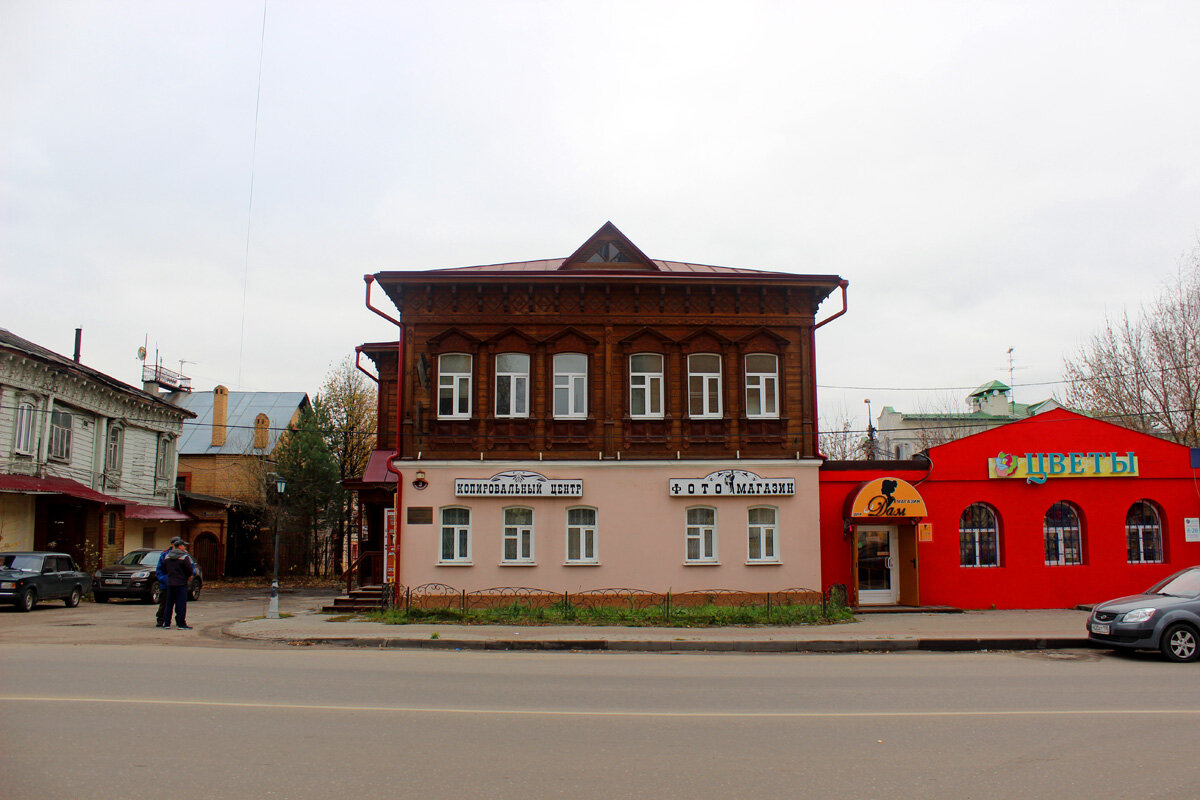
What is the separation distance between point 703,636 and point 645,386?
7.63 metres

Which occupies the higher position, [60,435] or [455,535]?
[60,435]

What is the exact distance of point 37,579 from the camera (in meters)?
22.8

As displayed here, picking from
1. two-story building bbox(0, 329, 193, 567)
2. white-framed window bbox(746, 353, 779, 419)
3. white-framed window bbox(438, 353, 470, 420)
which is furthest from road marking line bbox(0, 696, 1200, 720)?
two-story building bbox(0, 329, 193, 567)

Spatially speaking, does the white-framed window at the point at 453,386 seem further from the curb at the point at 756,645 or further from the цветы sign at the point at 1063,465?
the цветы sign at the point at 1063,465

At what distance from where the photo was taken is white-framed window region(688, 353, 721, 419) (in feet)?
71.7

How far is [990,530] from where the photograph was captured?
21.6m

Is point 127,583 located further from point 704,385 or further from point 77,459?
point 704,385

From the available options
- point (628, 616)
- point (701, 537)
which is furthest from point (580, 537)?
point (628, 616)

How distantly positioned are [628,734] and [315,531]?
3777cm

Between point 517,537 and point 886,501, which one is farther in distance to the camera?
point 517,537

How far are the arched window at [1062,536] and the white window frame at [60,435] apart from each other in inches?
1209

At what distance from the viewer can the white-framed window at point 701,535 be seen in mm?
21297

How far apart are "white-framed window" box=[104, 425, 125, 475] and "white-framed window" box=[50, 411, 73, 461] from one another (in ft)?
9.30

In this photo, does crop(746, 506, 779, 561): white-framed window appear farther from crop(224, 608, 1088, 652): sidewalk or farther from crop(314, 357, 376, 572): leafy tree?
crop(314, 357, 376, 572): leafy tree
